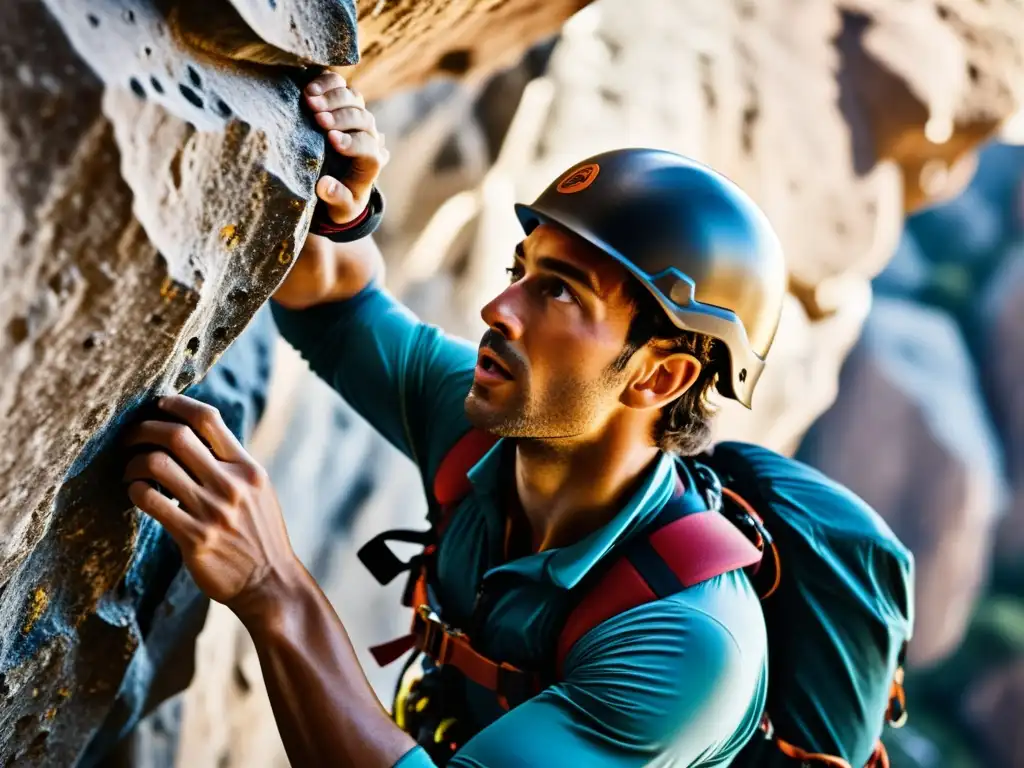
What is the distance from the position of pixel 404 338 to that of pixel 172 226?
83 cm

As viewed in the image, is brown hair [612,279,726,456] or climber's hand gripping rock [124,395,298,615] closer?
climber's hand gripping rock [124,395,298,615]

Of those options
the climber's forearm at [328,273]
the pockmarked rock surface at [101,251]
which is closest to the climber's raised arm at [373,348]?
the climber's forearm at [328,273]

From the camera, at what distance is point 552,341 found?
1.54 meters

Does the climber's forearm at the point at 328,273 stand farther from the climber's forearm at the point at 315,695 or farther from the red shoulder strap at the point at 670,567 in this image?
the red shoulder strap at the point at 670,567

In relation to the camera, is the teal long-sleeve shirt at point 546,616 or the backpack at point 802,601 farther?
the backpack at point 802,601

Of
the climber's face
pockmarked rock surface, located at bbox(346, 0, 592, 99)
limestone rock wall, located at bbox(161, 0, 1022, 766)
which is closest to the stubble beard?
the climber's face

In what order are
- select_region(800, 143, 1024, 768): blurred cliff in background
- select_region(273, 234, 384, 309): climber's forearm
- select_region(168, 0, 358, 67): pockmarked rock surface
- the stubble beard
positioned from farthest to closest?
select_region(800, 143, 1024, 768): blurred cliff in background → select_region(273, 234, 384, 309): climber's forearm → the stubble beard → select_region(168, 0, 358, 67): pockmarked rock surface

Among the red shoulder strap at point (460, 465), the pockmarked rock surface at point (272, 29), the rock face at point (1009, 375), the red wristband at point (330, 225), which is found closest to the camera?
the pockmarked rock surface at point (272, 29)

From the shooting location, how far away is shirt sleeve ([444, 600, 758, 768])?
4.30 ft

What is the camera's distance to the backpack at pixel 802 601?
1.69 m

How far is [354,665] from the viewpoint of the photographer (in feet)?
4.42

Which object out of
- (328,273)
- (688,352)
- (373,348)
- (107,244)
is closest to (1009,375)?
(688,352)

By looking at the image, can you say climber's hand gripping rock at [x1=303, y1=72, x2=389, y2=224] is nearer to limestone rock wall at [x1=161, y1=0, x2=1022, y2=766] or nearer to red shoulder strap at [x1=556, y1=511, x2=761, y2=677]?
red shoulder strap at [x1=556, y1=511, x2=761, y2=677]

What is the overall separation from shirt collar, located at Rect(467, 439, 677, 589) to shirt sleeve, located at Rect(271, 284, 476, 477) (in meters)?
0.13
